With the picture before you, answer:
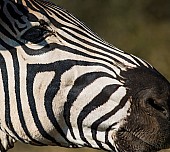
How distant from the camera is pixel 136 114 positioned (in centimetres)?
289

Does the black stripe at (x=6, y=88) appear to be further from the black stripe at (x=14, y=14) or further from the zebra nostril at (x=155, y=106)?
the zebra nostril at (x=155, y=106)

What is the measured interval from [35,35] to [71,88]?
323mm

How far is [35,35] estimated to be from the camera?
120 inches

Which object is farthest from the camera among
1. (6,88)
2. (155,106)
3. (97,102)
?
(6,88)

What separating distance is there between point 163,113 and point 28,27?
797mm

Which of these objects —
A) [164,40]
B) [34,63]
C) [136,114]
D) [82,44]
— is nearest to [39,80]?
[34,63]

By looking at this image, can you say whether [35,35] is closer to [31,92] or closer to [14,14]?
[14,14]

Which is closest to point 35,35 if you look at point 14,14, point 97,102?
point 14,14

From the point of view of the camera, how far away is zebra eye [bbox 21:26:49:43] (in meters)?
3.05

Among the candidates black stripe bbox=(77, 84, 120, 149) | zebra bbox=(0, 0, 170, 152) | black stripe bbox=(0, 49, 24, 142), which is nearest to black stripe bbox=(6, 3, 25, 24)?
zebra bbox=(0, 0, 170, 152)

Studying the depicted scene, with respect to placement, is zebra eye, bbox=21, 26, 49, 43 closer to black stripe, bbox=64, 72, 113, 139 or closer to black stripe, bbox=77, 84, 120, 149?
black stripe, bbox=64, 72, 113, 139

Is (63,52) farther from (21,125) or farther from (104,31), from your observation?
(104,31)

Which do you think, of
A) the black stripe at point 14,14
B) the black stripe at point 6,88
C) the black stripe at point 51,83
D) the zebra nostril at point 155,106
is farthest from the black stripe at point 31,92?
the zebra nostril at point 155,106

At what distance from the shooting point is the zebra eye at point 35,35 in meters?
3.05
